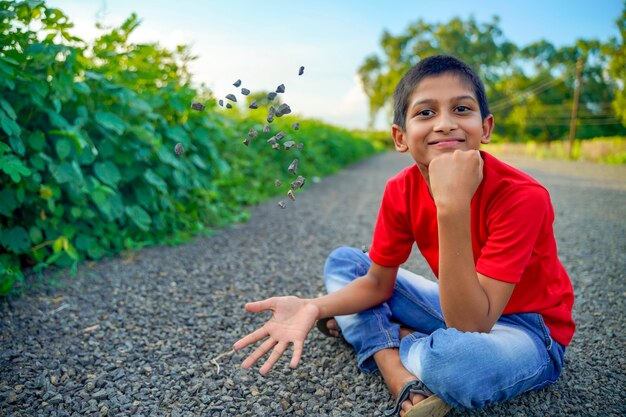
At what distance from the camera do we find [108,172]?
3.10 metres

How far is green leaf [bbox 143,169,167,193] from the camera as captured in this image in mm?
3422

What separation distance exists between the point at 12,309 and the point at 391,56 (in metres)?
46.8

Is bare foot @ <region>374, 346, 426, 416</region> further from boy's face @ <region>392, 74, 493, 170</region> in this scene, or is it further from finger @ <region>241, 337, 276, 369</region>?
boy's face @ <region>392, 74, 493, 170</region>

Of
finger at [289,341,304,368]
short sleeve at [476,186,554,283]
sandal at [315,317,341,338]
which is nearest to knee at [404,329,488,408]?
short sleeve at [476,186,554,283]

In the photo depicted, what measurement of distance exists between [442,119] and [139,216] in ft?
8.62

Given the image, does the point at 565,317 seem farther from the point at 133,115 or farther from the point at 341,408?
the point at 133,115

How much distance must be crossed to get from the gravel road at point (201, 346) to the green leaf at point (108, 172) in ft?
1.92

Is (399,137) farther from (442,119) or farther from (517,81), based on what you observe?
(517,81)

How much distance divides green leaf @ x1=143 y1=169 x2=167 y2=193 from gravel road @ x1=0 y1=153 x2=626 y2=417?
1.68 ft

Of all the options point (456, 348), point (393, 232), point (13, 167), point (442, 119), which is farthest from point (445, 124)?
point (13, 167)

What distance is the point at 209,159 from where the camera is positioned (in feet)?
14.3

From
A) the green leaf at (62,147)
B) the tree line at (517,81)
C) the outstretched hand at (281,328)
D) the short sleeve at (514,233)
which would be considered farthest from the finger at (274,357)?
the tree line at (517,81)

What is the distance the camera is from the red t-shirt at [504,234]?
1444 millimetres

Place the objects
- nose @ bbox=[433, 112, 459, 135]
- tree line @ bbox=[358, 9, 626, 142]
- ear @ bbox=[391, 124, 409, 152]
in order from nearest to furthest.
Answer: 1. nose @ bbox=[433, 112, 459, 135]
2. ear @ bbox=[391, 124, 409, 152]
3. tree line @ bbox=[358, 9, 626, 142]
